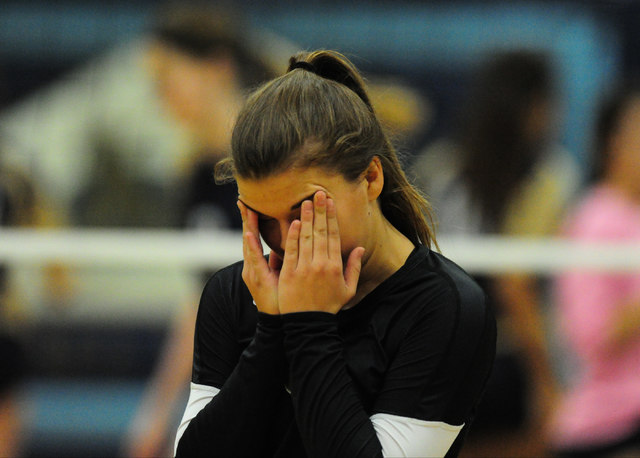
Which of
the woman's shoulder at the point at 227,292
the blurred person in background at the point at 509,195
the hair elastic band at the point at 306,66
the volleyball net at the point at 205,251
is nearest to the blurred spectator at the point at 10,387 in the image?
the volleyball net at the point at 205,251

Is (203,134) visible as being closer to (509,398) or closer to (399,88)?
(399,88)

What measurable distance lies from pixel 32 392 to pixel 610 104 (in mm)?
3201

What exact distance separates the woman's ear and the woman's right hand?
0.20 metres

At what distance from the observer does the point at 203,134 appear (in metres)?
4.77

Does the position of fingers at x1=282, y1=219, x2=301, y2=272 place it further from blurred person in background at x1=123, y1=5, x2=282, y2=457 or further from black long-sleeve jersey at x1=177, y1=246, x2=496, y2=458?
blurred person in background at x1=123, y1=5, x2=282, y2=457

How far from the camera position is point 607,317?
339 centimetres

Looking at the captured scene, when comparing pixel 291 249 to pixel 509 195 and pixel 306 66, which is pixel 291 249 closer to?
pixel 306 66

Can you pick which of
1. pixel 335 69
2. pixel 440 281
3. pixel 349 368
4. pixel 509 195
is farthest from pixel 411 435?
pixel 509 195

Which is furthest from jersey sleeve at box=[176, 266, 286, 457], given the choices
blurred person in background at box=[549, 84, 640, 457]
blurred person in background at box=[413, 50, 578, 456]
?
blurred person in background at box=[549, 84, 640, 457]

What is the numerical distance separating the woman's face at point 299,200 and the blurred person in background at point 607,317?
2042 mm

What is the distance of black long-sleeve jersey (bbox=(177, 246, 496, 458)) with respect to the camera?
1.46 meters

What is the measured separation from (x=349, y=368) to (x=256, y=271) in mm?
220

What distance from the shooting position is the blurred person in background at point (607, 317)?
10.8 ft

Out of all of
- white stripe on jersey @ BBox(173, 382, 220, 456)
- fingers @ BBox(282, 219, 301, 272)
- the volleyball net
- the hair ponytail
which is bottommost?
the volleyball net
